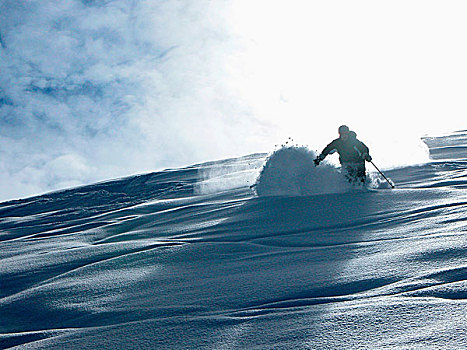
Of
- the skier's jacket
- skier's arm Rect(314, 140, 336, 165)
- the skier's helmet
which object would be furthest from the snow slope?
the skier's helmet

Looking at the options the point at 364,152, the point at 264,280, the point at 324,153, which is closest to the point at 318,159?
the point at 324,153

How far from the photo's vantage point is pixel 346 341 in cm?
268

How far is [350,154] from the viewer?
8.85m

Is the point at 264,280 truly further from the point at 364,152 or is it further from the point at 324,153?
the point at 364,152

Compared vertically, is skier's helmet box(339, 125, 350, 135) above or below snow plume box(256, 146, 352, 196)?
above

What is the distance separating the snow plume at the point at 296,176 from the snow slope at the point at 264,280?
0.37 meters

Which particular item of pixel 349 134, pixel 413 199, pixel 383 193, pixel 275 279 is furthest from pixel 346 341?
pixel 349 134

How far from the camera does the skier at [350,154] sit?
28.6 ft

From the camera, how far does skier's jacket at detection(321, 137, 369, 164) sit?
8.82 meters

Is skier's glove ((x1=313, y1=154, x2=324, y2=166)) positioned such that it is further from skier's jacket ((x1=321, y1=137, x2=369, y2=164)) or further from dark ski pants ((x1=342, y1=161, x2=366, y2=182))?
dark ski pants ((x1=342, y1=161, x2=366, y2=182))

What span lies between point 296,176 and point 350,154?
42.4 inches

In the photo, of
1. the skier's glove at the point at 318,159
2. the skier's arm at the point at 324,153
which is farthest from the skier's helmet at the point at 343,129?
the skier's glove at the point at 318,159

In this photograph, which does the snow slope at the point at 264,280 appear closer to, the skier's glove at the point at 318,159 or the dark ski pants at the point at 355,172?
the dark ski pants at the point at 355,172

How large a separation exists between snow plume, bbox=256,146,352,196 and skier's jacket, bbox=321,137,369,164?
0.94ft
